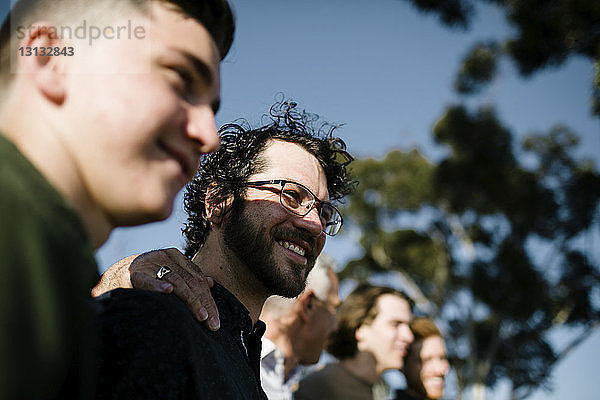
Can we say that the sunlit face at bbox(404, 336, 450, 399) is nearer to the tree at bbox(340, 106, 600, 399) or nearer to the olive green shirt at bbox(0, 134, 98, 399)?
the olive green shirt at bbox(0, 134, 98, 399)

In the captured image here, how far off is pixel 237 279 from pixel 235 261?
2.4 inches

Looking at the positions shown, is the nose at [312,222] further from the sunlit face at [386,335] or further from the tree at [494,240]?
the tree at [494,240]

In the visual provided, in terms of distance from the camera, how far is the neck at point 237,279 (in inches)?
79.0

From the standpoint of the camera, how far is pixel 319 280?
4.09 meters

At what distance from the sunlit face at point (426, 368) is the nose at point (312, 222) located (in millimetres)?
3025

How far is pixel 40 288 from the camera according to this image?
51cm

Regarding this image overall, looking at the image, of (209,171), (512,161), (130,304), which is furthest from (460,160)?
(130,304)

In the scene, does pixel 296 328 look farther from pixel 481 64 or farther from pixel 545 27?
pixel 481 64

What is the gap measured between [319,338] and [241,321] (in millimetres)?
2357

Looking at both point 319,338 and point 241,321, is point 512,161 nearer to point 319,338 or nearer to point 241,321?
point 319,338

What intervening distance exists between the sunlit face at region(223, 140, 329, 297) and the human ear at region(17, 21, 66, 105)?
4.39ft

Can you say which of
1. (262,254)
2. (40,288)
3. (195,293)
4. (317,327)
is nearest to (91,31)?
(40,288)

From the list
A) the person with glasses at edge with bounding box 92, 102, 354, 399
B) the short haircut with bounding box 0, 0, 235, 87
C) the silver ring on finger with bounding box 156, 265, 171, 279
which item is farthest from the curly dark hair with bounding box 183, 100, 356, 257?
the short haircut with bounding box 0, 0, 235, 87

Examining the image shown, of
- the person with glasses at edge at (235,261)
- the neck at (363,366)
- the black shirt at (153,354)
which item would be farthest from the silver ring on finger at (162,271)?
the neck at (363,366)
